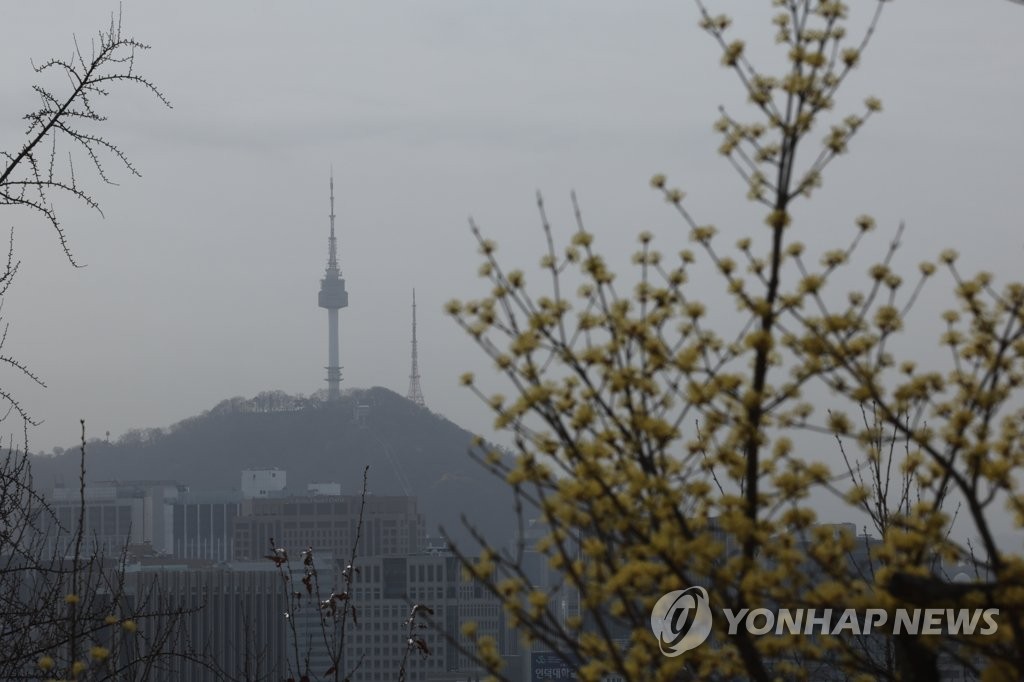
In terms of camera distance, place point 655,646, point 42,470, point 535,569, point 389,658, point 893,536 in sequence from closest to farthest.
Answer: point 893,536
point 655,646
point 389,658
point 535,569
point 42,470

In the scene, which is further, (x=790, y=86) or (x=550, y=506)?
(x=790, y=86)

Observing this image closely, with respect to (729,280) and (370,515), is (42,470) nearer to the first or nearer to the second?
(370,515)

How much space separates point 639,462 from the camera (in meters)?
3.31

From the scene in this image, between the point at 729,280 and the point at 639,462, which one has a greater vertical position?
the point at 729,280

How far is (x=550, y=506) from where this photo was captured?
10.6 feet

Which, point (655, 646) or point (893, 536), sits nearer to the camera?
point (893, 536)

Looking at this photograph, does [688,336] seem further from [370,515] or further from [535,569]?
[370,515]

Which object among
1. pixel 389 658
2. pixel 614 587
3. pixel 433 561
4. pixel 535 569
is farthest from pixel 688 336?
pixel 535 569

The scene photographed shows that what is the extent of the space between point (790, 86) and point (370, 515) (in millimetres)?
170868

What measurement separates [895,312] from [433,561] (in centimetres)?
12879

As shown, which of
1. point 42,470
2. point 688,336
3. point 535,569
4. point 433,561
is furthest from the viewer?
point 42,470

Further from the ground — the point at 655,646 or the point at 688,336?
the point at 688,336

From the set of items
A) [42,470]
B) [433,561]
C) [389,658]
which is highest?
[42,470]

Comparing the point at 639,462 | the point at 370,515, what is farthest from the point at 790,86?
the point at 370,515
